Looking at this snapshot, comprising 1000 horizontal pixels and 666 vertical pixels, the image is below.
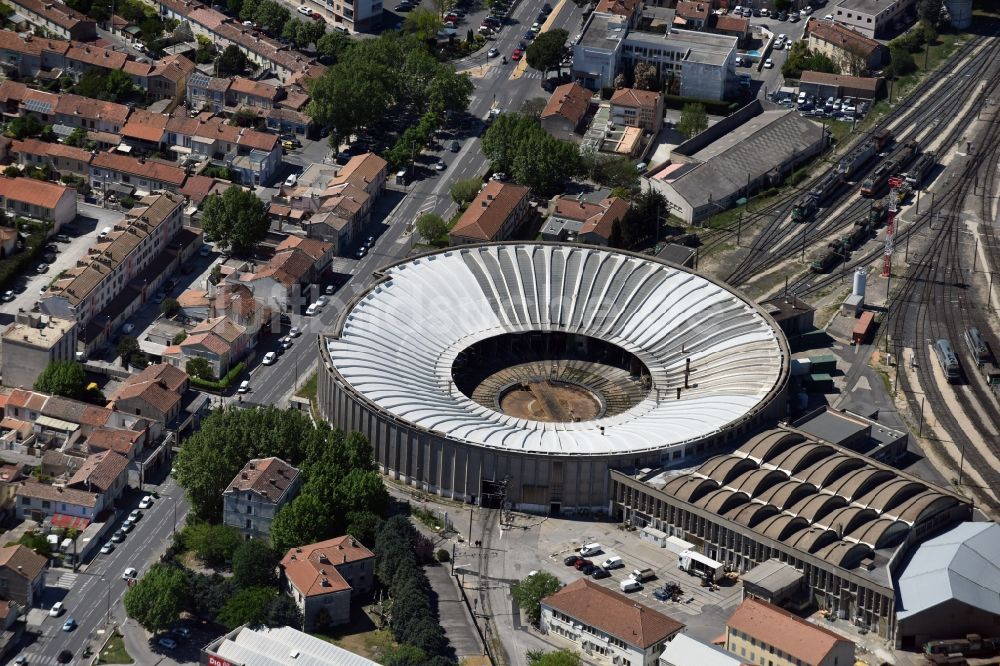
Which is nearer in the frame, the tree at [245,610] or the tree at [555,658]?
the tree at [555,658]

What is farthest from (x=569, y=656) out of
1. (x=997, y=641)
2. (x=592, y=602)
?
(x=997, y=641)

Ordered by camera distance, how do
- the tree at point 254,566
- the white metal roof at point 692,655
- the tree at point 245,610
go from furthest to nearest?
1. the tree at point 254,566
2. the tree at point 245,610
3. the white metal roof at point 692,655

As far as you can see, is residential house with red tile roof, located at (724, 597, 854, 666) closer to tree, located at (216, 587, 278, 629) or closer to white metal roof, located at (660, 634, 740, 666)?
white metal roof, located at (660, 634, 740, 666)

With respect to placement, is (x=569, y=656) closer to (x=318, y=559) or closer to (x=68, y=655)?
(x=318, y=559)

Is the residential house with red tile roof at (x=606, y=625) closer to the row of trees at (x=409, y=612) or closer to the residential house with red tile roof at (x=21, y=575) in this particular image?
the row of trees at (x=409, y=612)

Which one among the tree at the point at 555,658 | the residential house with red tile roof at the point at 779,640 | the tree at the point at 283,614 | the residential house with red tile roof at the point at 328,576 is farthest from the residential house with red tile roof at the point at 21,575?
the residential house with red tile roof at the point at 779,640
